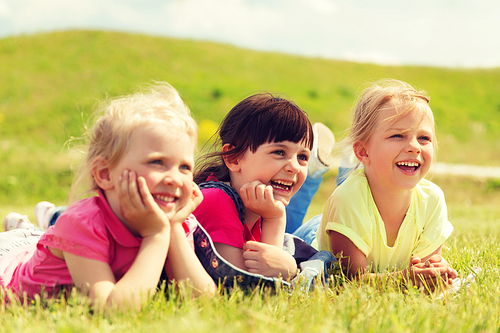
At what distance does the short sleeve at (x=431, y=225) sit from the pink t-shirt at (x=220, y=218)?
1.43 metres

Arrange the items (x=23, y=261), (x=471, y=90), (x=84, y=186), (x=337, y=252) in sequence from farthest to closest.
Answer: (x=471, y=90), (x=337, y=252), (x=23, y=261), (x=84, y=186)

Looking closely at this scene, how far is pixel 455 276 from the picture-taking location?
2.71m

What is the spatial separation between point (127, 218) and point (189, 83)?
21.1 meters

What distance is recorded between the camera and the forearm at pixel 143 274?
6.49 ft

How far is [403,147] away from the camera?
3.03m

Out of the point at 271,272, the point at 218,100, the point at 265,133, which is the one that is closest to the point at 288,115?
the point at 265,133

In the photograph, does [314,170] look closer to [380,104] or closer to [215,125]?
[380,104]

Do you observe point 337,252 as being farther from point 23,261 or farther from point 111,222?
point 23,261

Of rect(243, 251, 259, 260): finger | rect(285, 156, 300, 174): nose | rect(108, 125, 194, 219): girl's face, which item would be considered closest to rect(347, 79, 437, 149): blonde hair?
Answer: rect(285, 156, 300, 174): nose

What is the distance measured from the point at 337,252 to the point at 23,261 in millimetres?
2158

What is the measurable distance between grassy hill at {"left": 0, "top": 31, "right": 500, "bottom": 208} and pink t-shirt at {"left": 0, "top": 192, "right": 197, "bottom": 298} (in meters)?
10.7

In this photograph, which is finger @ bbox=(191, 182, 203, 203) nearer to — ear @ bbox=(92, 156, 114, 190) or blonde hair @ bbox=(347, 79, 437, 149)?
ear @ bbox=(92, 156, 114, 190)

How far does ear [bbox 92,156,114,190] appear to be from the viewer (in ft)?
7.27

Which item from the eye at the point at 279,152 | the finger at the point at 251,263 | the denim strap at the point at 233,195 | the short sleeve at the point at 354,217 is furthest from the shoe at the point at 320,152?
the finger at the point at 251,263
